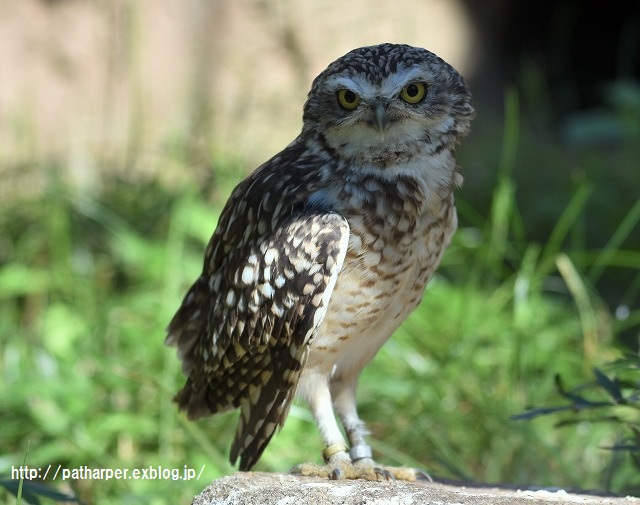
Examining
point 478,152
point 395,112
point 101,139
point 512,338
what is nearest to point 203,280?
point 395,112

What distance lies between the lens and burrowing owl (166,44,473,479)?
116 inches

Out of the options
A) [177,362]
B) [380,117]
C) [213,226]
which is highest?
[380,117]

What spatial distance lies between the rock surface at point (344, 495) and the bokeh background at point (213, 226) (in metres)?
1.09

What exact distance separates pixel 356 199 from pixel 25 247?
3.19m

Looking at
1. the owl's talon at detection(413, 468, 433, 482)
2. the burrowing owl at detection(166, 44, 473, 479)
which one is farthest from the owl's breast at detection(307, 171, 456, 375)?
the owl's talon at detection(413, 468, 433, 482)

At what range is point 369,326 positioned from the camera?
3.07m

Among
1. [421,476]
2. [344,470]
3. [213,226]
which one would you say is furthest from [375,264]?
[213,226]

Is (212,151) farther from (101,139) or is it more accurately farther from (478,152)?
(478,152)

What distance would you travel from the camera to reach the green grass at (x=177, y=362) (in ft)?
14.0

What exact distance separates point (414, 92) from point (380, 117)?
158 millimetres

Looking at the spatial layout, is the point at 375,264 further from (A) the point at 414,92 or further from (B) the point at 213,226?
(B) the point at 213,226

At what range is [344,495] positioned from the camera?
8.51ft

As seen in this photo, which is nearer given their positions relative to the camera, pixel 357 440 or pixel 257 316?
pixel 257 316

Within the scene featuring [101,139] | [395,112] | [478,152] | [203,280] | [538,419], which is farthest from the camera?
[478,152]
